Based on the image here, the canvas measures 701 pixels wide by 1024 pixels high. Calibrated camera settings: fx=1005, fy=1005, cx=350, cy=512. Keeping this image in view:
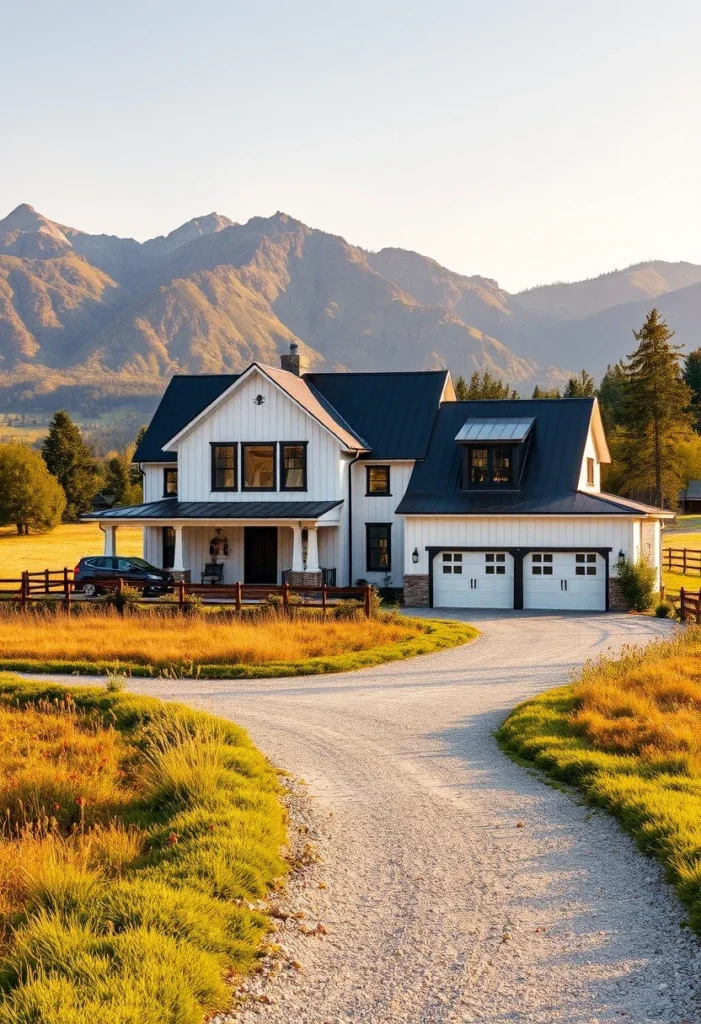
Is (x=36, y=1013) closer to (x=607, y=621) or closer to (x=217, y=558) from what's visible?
(x=607, y=621)

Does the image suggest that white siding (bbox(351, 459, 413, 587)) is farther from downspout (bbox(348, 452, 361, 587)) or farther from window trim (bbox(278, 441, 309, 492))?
window trim (bbox(278, 441, 309, 492))

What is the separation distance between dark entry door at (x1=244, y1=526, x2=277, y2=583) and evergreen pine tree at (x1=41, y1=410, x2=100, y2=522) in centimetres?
5097

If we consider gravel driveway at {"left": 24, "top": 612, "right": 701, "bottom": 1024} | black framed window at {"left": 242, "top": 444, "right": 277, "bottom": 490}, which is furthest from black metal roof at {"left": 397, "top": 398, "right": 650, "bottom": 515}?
gravel driveway at {"left": 24, "top": 612, "right": 701, "bottom": 1024}

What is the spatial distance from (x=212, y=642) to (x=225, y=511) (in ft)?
49.6

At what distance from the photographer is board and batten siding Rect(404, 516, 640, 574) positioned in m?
33.8

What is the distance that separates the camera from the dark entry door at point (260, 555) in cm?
3934

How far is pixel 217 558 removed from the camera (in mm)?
39688

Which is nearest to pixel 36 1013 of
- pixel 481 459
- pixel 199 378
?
pixel 481 459

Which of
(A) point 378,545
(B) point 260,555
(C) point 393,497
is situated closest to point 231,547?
(B) point 260,555

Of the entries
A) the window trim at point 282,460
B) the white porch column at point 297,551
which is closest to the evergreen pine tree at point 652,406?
the window trim at point 282,460

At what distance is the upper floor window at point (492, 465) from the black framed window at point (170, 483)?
42.4 feet

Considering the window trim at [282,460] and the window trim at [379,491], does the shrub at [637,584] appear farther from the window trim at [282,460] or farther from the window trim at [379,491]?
the window trim at [282,460]

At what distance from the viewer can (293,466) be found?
38.7 meters

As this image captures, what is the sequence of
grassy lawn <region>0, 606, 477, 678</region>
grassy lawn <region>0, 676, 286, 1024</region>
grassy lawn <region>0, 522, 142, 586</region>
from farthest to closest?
grassy lawn <region>0, 522, 142, 586</region>
grassy lawn <region>0, 606, 477, 678</region>
grassy lawn <region>0, 676, 286, 1024</region>
